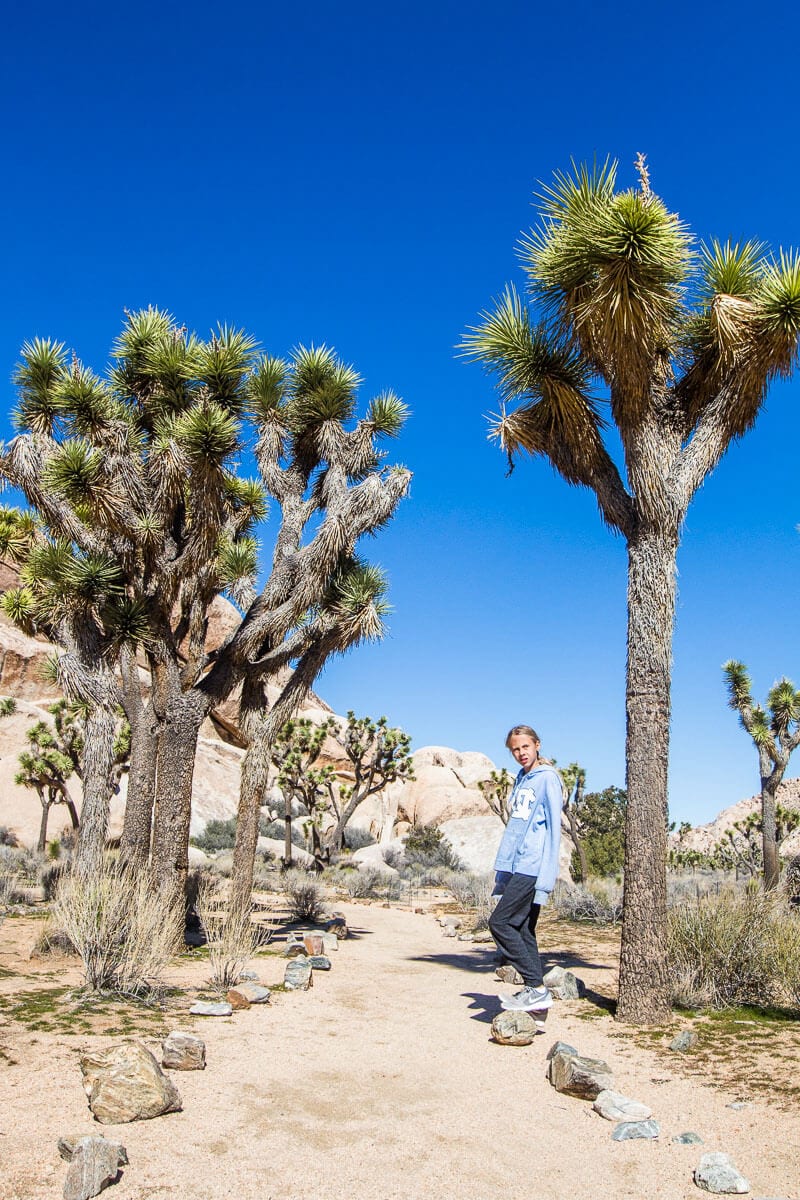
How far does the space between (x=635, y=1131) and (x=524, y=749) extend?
2.57 m

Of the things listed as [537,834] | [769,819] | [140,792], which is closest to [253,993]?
[537,834]

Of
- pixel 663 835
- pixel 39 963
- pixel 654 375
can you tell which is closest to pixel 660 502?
pixel 654 375

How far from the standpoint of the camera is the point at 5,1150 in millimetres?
3355

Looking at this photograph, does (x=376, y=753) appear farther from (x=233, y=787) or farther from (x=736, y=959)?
(x=736, y=959)

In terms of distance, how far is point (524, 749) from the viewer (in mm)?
6059

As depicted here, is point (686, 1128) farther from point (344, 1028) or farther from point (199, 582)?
point (199, 582)

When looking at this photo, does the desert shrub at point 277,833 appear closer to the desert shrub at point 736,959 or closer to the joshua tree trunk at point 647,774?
the desert shrub at point 736,959

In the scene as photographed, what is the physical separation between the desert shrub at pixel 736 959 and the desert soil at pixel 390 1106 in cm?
71

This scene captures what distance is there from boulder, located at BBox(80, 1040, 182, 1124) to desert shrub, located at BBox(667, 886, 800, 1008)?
436cm

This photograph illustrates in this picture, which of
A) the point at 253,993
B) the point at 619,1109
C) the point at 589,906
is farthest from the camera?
the point at 589,906

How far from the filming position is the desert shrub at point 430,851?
85.1 ft

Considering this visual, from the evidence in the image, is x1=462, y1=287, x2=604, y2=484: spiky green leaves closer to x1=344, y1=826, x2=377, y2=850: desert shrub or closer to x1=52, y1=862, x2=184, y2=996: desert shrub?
x1=52, y1=862, x2=184, y2=996: desert shrub

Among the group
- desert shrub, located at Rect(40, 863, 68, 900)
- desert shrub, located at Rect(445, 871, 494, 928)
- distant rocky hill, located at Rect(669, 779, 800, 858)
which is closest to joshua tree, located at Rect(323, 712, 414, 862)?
desert shrub, located at Rect(445, 871, 494, 928)

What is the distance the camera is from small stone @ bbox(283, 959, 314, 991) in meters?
7.40
